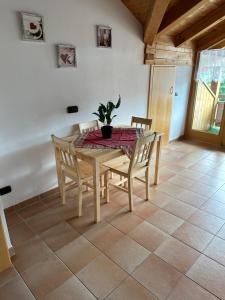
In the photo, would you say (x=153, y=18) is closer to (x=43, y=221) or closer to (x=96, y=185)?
(x=96, y=185)

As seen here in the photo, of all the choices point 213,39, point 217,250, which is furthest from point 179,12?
point 217,250

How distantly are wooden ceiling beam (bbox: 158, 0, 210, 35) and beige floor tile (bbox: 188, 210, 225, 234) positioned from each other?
98.8 inches

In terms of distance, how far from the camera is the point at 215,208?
251cm

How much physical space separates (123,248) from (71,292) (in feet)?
1.85

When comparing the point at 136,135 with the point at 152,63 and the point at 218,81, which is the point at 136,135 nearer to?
the point at 152,63

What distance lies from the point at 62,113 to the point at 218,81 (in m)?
3.25

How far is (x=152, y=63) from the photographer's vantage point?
3586mm

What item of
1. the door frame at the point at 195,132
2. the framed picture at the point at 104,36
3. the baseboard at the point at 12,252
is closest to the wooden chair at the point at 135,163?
the baseboard at the point at 12,252

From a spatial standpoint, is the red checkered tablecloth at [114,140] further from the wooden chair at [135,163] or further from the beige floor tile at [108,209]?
the beige floor tile at [108,209]

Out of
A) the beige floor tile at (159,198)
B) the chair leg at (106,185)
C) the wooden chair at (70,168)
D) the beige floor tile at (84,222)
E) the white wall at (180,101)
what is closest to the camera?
the wooden chair at (70,168)

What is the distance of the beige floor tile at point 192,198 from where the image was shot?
8.52 feet

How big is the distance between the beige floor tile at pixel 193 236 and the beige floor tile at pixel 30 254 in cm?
122

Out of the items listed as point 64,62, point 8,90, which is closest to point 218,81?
point 64,62

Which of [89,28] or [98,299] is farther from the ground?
[89,28]
